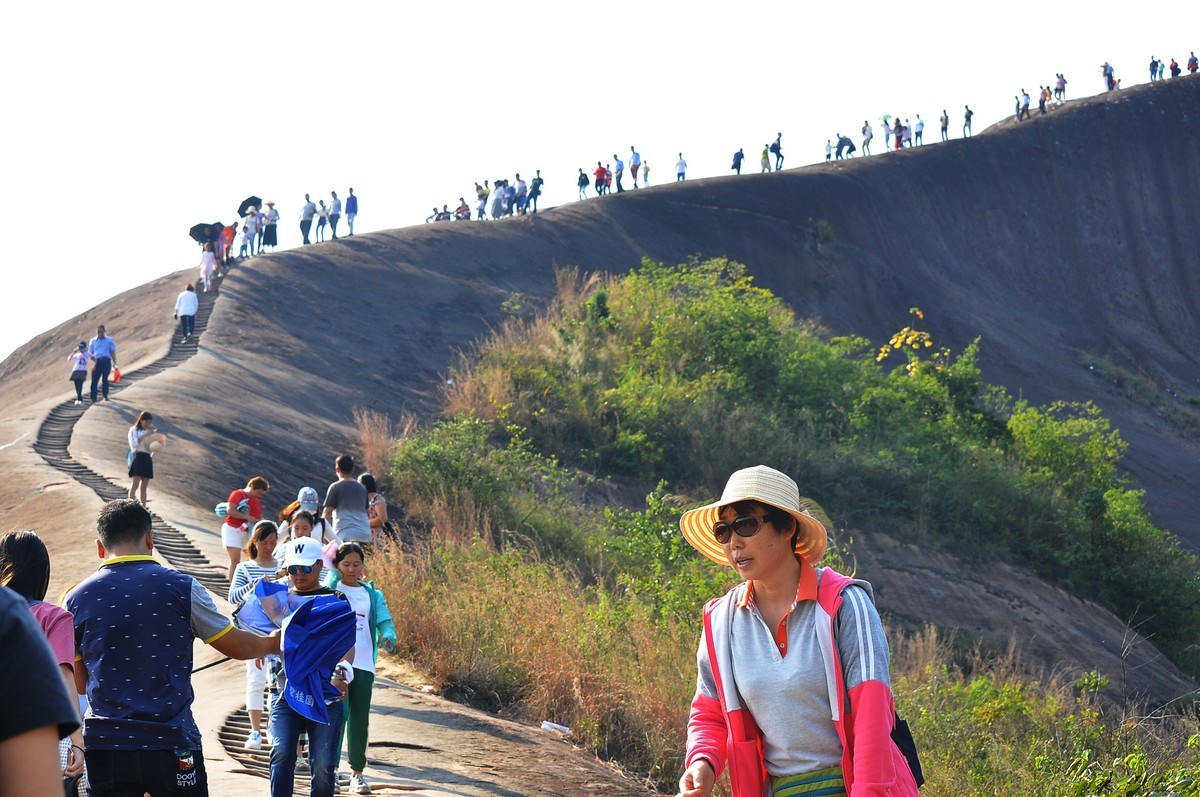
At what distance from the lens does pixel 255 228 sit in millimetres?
35469

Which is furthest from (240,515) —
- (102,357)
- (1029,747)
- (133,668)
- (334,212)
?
(334,212)

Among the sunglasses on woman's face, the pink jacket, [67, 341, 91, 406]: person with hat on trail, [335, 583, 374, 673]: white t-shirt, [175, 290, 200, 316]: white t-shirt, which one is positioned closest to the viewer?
the pink jacket

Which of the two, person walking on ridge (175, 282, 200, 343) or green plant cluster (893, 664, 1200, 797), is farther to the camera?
person walking on ridge (175, 282, 200, 343)

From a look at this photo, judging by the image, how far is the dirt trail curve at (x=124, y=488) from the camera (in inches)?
541

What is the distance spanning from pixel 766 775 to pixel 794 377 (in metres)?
23.3

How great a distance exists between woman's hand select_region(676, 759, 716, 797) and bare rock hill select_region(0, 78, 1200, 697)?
1240 cm

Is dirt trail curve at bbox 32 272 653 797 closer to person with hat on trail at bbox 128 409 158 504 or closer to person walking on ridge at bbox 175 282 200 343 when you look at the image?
person with hat on trail at bbox 128 409 158 504

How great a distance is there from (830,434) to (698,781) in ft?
75.3

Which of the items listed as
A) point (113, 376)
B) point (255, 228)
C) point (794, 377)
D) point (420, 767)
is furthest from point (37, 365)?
point (420, 767)

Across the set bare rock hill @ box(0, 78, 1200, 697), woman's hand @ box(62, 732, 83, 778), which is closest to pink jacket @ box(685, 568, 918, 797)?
woman's hand @ box(62, 732, 83, 778)

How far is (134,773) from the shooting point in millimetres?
4379

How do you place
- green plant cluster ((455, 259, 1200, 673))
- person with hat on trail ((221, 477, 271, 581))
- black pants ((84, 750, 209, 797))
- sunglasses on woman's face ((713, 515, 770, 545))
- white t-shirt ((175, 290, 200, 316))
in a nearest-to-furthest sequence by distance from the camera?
sunglasses on woman's face ((713, 515, 770, 545))
black pants ((84, 750, 209, 797))
person with hat on trail ((221, 477, 271, 581))
green plant cluster ((455, 259, 1200, 673))
white t-shirt ((175, 290, 200, 316))

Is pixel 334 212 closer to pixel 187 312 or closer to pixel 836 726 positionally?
pixel 187 312

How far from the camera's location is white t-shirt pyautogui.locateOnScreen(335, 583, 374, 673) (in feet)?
23.8
